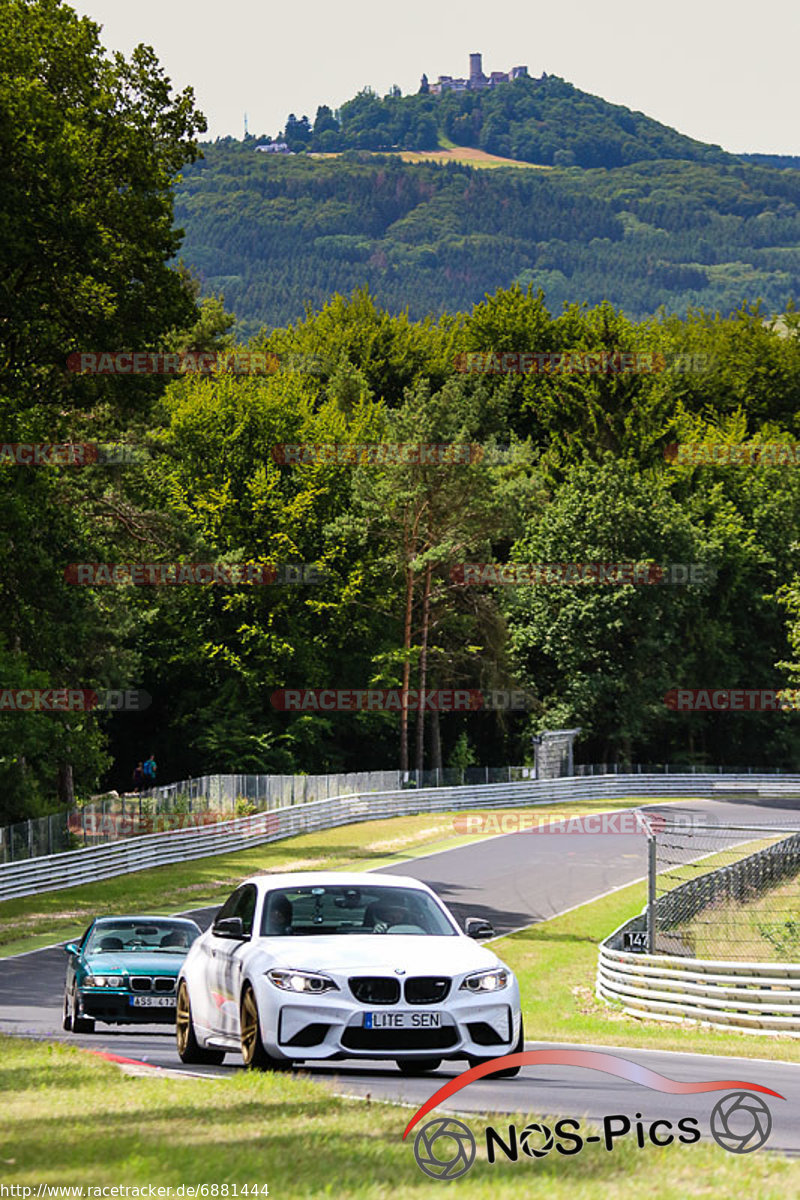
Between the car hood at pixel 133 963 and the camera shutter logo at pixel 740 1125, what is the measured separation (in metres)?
7.72

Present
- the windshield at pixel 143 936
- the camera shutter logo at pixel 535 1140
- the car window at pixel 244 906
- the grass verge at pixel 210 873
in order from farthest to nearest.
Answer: the grass verge at pixel 210 873 → the windshield at pixel 143 936 → the car window at pixel 244 906 → the camera shutter logo at pixel 535 1140

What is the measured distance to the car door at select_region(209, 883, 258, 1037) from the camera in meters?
11.0

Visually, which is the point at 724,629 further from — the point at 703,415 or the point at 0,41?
the point at 0,41

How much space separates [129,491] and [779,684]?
135ft

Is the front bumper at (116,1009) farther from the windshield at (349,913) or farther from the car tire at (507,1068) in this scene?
the car tire at (507,1068)

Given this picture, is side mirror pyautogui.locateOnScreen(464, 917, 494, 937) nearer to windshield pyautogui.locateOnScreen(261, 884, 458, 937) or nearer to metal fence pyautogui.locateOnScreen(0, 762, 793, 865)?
windshield pyautogui.locateOnScreen(261, 884, 458, 937)

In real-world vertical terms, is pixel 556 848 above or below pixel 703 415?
below

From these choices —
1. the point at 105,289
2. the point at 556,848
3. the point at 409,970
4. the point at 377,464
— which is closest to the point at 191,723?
the point at 377,464

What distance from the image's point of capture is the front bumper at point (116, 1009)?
1672 cm

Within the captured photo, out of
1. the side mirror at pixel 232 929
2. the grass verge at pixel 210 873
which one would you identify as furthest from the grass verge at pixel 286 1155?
the grass verge at pixel 210 873

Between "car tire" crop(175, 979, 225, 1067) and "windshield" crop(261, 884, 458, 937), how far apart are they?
1.44 m

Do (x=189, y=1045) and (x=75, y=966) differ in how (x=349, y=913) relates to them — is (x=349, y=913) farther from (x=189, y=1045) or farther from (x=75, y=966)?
(x=75, y=966)

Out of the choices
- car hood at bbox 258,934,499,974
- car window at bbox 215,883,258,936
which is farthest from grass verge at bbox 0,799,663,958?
car hood at bbox 258,934,499,974

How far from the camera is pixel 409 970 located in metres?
10.3
